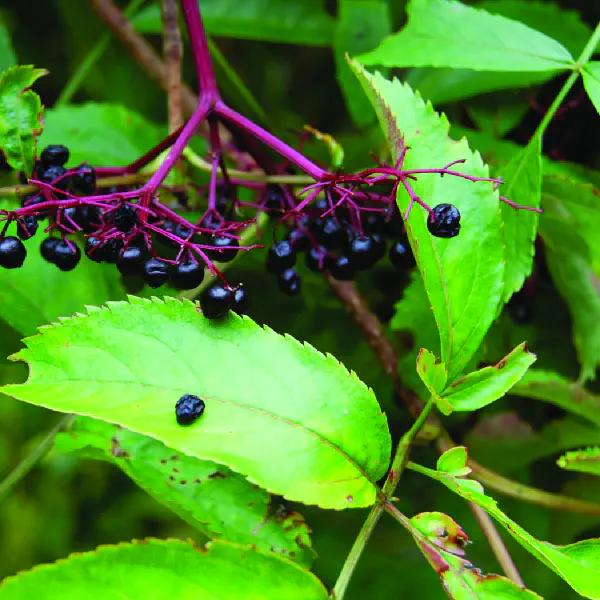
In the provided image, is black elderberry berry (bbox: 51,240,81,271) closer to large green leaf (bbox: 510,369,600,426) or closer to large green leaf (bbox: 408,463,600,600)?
large green leaf (bbox: 408,463,600,600)

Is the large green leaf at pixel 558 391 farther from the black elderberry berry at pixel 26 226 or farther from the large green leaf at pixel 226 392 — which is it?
the black elderberry berry at pixel 26 226

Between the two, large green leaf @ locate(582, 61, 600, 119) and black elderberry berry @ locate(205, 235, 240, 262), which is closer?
black elderberry berry @ locate(205, 235, 240, 262)

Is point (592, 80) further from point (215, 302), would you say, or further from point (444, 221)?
point (215, 302)

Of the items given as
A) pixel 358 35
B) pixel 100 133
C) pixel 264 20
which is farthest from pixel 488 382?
pixel 264 20

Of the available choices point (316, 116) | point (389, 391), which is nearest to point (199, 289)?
point (389, 391)

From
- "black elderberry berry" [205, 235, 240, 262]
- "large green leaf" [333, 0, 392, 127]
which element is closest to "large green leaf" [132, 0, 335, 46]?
"large green leaf" [333, 0, 392, 127]
